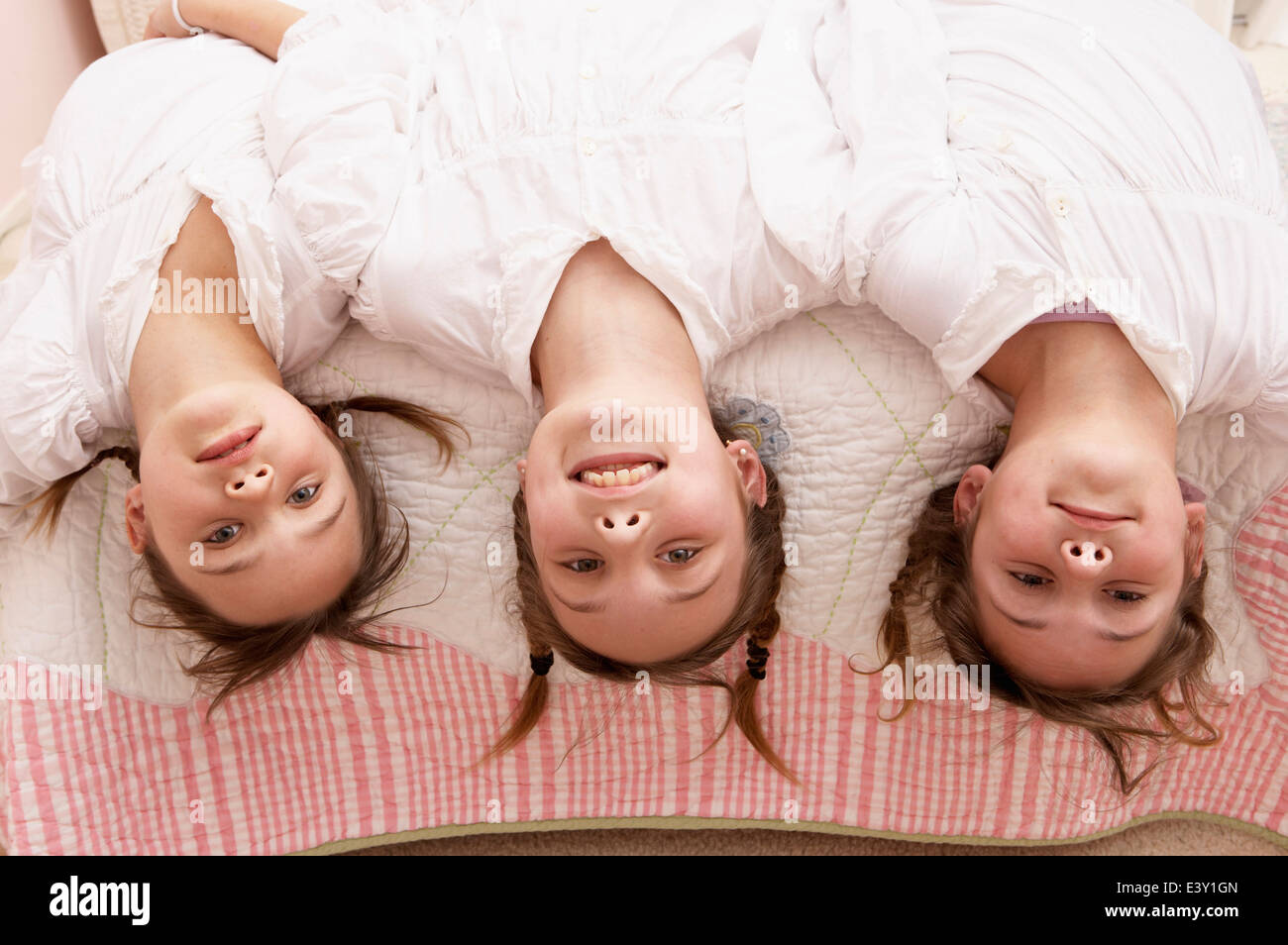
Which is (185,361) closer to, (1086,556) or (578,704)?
(578,704)

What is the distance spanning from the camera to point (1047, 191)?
1108mm

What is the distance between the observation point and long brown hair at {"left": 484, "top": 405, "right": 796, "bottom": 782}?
3.74 feet

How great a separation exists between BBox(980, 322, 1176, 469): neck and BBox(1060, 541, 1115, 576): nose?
11cm

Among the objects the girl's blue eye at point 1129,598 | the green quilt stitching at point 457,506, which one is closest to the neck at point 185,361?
the green quilt stitching at point 457,506

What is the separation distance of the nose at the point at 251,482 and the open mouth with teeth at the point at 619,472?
31cm

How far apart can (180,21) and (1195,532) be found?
1.42 meters

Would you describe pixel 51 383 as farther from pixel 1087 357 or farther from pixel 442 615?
pixel 1087 357

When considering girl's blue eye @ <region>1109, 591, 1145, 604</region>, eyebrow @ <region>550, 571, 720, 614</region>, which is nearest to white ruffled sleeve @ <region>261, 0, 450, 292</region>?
eyebrow @ <region>550, 571, 720, 614</region>

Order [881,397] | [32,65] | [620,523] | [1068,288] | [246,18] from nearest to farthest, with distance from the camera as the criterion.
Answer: [620,523] → [1068,288] → [881,397] → [246,18] → [32,65]

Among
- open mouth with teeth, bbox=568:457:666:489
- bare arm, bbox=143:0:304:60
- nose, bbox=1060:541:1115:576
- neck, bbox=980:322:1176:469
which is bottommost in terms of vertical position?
nose, bbox=1060:541:1115:576

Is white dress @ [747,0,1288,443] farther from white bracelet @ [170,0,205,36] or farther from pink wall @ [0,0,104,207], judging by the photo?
pink wall @ [0,0,104,207]

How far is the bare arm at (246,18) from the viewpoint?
1332 millimetres

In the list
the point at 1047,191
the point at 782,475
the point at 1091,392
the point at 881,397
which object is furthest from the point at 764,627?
the point at 1047,191
